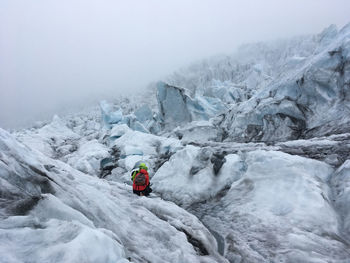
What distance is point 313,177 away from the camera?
228 inches

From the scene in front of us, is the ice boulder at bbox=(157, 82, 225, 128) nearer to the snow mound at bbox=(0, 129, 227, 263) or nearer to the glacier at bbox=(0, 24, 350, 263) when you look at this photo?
the glacier at bbox=(0, 24, 350, 263)

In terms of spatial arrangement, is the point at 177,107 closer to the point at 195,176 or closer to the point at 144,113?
the point at 144,113

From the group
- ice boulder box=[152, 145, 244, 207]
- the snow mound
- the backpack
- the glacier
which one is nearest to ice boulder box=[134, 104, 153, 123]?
the glacier

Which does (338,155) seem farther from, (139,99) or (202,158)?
(139,99)

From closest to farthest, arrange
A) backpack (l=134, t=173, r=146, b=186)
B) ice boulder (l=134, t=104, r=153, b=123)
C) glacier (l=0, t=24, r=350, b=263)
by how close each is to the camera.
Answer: glacier (l=0, t=24, r=350, b=263), backpack (l=134, t=173, r=146, b=186), ice boulder (l=134, t=104, r=153, b=123)

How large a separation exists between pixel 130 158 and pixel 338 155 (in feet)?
34.6

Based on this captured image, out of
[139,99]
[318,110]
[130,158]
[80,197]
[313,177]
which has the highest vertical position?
[80,197]

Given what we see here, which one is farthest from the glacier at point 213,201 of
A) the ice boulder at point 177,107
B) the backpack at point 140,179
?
the ice boulder at point 177,107

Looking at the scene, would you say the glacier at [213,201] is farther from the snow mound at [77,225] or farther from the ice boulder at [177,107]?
the ice boulder at [177,107]

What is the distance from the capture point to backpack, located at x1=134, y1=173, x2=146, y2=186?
21.4 ft

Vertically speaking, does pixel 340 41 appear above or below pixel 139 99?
above

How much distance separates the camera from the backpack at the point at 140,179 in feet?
21.4

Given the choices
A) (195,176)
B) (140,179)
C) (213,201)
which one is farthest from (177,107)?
(140,179)

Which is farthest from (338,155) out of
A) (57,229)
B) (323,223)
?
(57,229)
